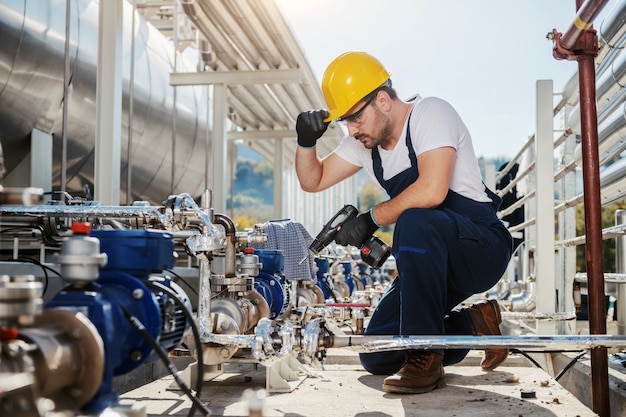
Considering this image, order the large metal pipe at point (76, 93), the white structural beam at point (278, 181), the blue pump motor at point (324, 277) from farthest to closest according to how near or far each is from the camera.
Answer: the white structural beam at point (278, 181)
the blue pump motor at point (324, 277)
the large metal pipe at point (76, 93)

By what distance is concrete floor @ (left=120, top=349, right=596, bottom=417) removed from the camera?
1934 millimetres

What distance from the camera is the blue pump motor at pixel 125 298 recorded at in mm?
1281

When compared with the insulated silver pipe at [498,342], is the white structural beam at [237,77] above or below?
above

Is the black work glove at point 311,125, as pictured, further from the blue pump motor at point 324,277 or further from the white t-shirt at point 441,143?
the blue pump motor at point 324,277

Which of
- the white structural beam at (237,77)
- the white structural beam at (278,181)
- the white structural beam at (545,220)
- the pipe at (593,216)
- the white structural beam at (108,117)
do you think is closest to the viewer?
the pipe at (593,216)

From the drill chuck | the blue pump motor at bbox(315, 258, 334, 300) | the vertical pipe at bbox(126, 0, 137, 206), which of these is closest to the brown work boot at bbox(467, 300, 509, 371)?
the drill chuck

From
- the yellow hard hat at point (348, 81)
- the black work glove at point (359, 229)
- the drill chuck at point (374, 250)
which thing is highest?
the yellow hard hat at point (348, 81)

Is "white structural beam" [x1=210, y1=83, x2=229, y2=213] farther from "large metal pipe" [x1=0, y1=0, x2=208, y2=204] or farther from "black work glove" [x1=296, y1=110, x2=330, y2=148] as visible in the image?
"black work glove" [x1=296, y1=110, x2=330, y2=148]

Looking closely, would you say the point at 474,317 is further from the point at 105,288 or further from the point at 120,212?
the point at 105,288

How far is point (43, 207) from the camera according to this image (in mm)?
2023

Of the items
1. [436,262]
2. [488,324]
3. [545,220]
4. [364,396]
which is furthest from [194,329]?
[545,220]

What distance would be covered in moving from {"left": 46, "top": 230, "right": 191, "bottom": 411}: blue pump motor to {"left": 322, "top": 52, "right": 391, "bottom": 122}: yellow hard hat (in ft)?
3.53

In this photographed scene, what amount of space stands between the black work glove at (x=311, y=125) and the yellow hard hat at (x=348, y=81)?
85 millimetres

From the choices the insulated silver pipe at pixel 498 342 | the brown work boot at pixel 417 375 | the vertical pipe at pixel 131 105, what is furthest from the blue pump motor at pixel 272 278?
the vertical pipe at pixel 131 105
